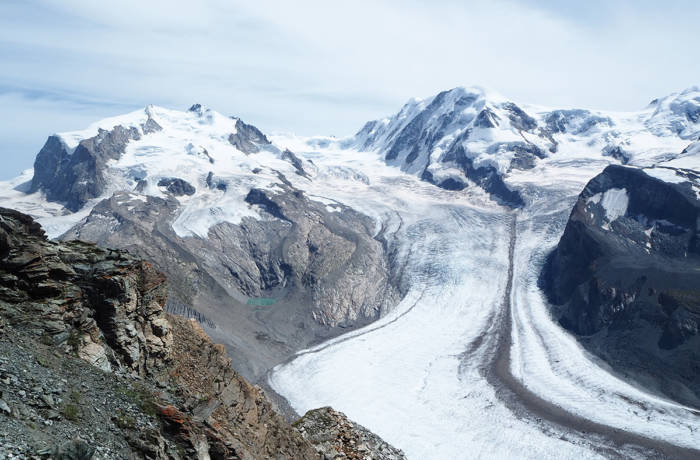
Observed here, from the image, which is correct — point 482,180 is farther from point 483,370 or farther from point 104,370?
point 104,370

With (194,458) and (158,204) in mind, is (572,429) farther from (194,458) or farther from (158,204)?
(158,204)

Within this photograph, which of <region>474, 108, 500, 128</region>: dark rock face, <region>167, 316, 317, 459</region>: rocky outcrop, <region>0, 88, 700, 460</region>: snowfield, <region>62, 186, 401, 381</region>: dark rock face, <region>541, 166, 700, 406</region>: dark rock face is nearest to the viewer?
<region>167, 316, 317, 459</region>: rocky outcrop

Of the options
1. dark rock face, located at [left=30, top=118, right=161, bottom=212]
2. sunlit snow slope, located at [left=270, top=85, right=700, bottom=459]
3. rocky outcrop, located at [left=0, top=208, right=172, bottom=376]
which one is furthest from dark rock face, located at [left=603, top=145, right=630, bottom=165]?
rocky outcrop, located at [left=0, top=208, right=172, bottom=376]

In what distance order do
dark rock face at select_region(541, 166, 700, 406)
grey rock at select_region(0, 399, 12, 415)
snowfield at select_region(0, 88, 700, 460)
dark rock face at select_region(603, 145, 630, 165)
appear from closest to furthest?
grey rock at select_region(0, 399, 12, 415) → snowfield at select_region(0, 88, 700, 460) → dark rock face at select_region(541, 166, 700, 406) → dark rock face at select_region(603, 145, 630, 165)

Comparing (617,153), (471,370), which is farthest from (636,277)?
(617,153)

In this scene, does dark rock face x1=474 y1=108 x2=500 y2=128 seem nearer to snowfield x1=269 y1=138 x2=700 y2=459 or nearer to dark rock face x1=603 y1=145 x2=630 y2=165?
dark rock face x1=603 y1=145 x2=630 y2=165

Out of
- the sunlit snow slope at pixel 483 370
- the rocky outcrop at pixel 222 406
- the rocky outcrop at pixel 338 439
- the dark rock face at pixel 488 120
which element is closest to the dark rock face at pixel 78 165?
the sunlit snow slope at pixel 483 370
